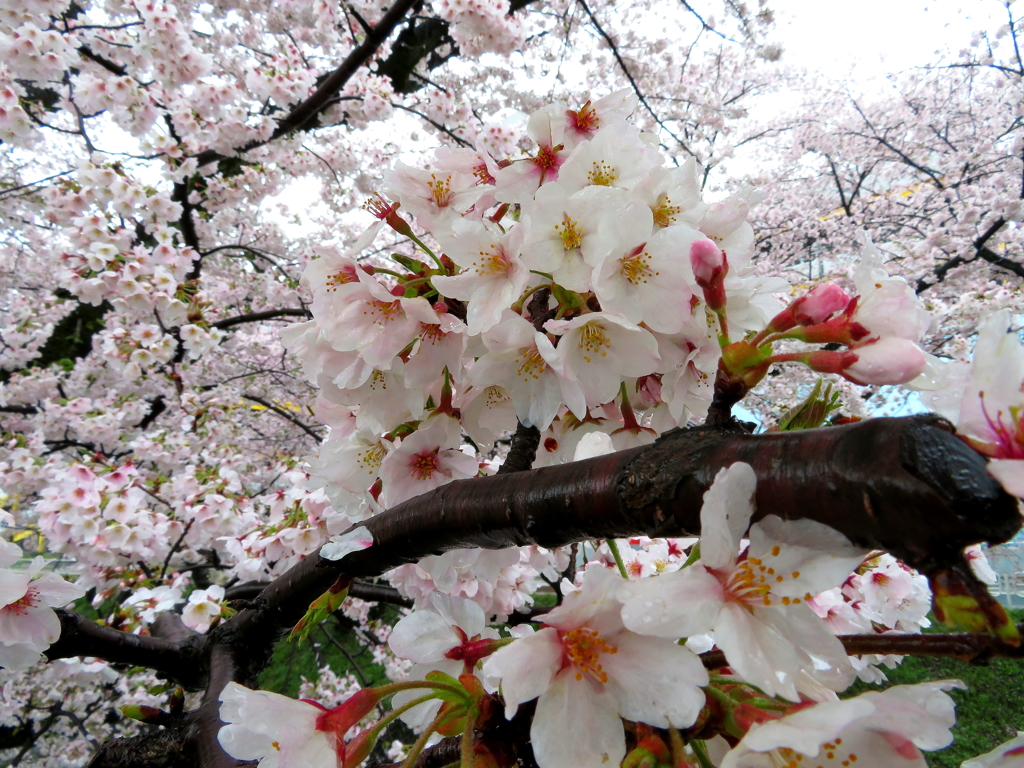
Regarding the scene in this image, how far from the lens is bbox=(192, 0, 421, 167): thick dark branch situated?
3564 millimetres

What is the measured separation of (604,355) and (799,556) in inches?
15.7

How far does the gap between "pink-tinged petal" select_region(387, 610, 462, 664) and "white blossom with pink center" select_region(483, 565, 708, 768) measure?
20cm

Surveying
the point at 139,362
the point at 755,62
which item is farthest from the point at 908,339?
the point at 755,62

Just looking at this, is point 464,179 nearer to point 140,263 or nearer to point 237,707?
point 237,707

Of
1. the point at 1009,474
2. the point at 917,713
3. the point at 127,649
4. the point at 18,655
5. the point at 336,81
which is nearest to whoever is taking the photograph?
the point at 1009,474

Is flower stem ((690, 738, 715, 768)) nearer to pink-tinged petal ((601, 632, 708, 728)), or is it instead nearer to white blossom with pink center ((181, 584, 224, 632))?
pink-tinged petal ((601, 632, 708, 728))

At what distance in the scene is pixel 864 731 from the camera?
0.44m

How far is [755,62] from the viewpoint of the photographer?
8.69 metres

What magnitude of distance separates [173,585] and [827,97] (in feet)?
38.0

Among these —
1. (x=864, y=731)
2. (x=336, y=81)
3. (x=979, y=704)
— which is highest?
(x=336, y=81)

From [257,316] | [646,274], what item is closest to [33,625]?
[646,274]

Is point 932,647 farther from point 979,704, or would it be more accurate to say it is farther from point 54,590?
point 979,704

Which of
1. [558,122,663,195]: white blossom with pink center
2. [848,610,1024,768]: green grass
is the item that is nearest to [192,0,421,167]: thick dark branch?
[558,122,663,195]: white blossom with pink center

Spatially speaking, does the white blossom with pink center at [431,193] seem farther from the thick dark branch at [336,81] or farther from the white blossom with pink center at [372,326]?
the thick dark branch at [336,81]
